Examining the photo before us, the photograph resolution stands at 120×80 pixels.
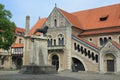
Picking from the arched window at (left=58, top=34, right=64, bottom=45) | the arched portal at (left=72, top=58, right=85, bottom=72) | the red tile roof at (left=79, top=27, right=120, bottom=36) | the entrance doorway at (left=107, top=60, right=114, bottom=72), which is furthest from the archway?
the entrance doorway at (left=107, top=60, right=114, bottom=72)

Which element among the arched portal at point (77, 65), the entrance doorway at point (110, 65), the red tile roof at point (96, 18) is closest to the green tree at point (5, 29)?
the red tile roof at point (96, 18)

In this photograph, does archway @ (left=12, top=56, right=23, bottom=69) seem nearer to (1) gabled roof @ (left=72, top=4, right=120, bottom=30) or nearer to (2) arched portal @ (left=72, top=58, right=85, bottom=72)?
(1) gabled roof @ (left=72, top=4, right=120, bottom=30)

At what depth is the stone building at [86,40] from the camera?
41.0m

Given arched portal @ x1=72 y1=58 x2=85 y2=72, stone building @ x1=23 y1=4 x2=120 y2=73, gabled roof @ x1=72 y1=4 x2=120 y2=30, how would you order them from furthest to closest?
1. gabled roof @ x1=72 y1=4 x2=120 y2=30
2. arched portal @ x1=72 y1=58 x2=85 y2=72
3. stone building @ x1=23 y1=4 x2=120 y2=73

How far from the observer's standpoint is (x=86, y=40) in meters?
47.2

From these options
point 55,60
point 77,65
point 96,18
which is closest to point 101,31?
point 96,18

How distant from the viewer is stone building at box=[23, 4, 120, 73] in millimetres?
41031

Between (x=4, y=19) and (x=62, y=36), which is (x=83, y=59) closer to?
(x=62, y=36)

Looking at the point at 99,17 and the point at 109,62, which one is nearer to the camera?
the point at 109,62

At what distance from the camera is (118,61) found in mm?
39344

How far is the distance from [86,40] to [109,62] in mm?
8100

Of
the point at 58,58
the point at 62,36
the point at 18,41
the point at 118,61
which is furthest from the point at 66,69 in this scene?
the point at 18,41

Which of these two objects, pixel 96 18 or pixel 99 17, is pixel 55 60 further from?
pixel 99 17

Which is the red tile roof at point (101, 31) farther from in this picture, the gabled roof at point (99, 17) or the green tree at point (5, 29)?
the green tree at point (5, 29)
